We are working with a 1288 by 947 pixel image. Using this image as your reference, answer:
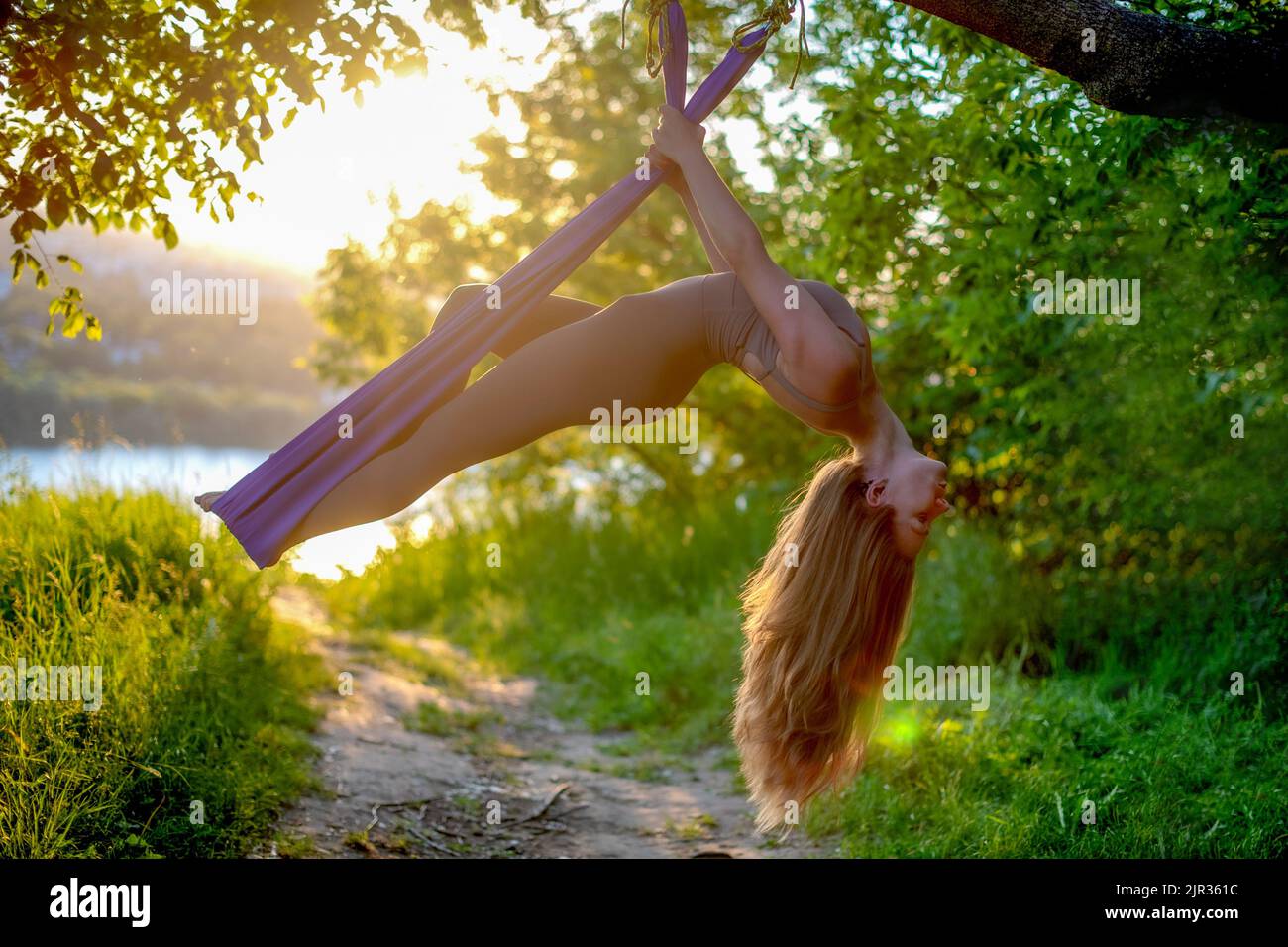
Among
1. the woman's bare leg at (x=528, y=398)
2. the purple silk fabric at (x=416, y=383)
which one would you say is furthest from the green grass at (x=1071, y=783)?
the purple silk fabric at (x=416, y=383)

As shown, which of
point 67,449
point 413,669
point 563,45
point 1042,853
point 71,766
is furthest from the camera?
point 563,45

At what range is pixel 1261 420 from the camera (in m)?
4.75

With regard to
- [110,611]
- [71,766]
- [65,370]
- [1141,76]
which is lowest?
[71,766]

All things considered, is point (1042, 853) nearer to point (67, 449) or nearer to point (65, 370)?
point (67, 449)

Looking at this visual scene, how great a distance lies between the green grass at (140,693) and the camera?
113 inches

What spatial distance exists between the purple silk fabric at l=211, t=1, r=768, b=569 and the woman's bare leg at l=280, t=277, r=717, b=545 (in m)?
0.04

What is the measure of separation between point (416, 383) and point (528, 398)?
0.28 meters

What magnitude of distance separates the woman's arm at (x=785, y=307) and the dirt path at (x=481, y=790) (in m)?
1.87

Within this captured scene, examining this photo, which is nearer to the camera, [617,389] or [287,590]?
[617,389]

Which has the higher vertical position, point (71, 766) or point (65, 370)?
point (65, 370)

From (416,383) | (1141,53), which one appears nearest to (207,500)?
(416,383)

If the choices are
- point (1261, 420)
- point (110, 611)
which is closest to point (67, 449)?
point (110, 611)

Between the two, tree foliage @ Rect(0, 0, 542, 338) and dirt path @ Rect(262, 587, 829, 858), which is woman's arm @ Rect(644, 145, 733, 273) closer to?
tree foliage @ Rect(0, 0, 542, 338)
